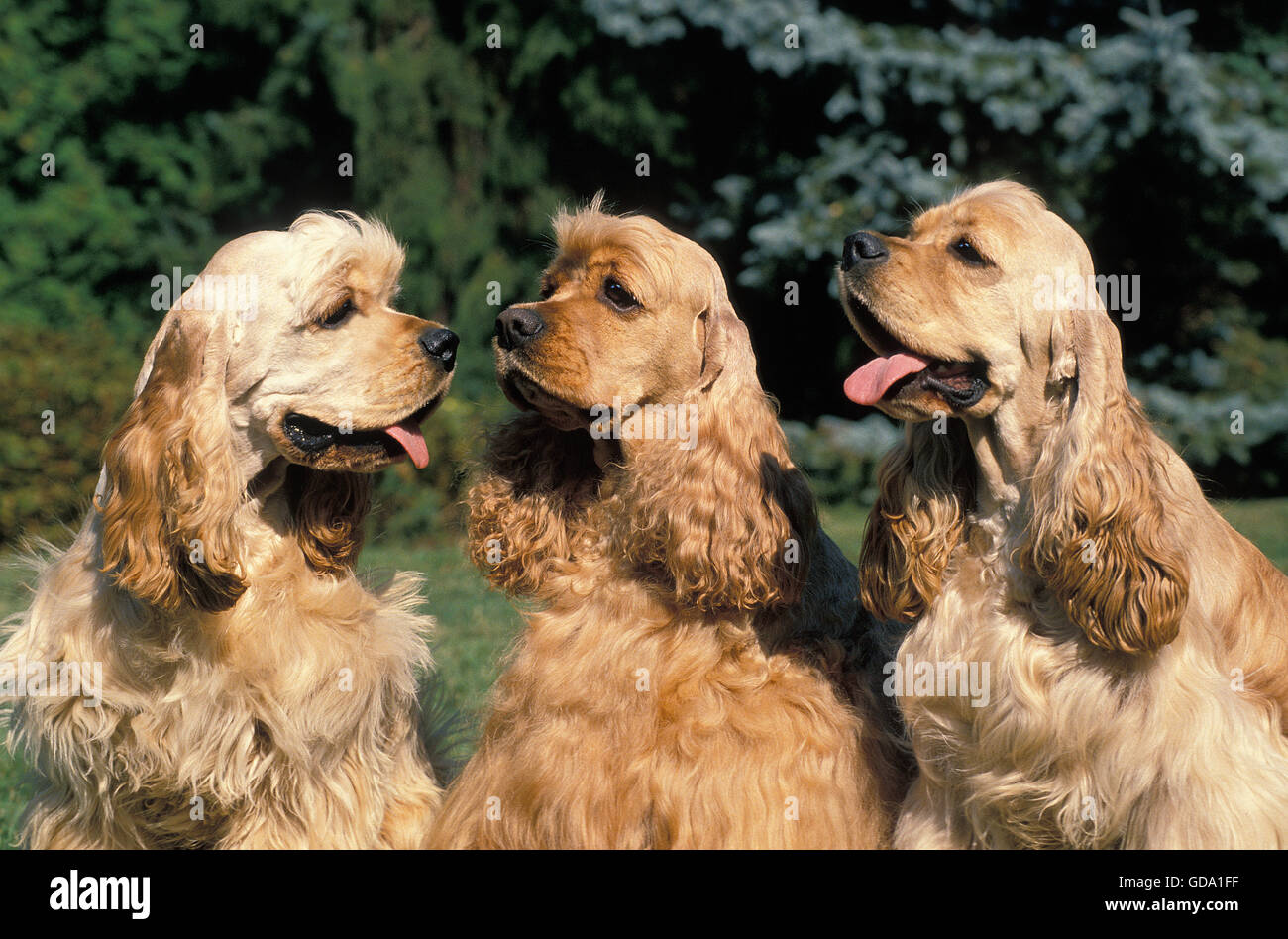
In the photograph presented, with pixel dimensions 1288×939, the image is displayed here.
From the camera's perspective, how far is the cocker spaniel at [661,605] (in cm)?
381

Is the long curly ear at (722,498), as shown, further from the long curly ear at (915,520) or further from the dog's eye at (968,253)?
the dog's eye at (968,253)

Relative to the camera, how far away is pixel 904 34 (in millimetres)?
10234

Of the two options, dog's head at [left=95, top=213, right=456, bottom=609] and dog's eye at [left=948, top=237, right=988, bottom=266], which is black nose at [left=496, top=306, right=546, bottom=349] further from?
dog's eye at [left=948, top=237, right=988, bottom=266]

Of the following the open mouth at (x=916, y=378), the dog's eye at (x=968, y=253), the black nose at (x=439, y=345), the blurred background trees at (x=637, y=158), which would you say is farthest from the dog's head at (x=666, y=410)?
the blurred background trees at (x=637, y=158)

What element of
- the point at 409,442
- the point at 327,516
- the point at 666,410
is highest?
the point at 666,410

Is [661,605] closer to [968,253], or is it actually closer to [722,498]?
[722,498]

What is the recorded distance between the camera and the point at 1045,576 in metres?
3.55

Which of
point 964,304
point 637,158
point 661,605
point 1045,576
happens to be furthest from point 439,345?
point 637,158

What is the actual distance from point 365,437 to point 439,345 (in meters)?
0.37

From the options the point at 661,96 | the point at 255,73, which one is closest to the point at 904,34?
the point at 661,96

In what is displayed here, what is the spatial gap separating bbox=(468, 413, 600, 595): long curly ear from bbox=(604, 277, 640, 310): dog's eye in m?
0.49

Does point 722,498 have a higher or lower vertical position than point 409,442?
lower

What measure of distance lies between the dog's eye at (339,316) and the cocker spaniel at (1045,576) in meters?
1.51

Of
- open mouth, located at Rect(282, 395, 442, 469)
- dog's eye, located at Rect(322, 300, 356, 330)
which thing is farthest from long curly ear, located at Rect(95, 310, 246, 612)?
dog's eye, located at Rect(322, 300, 356, 330)
